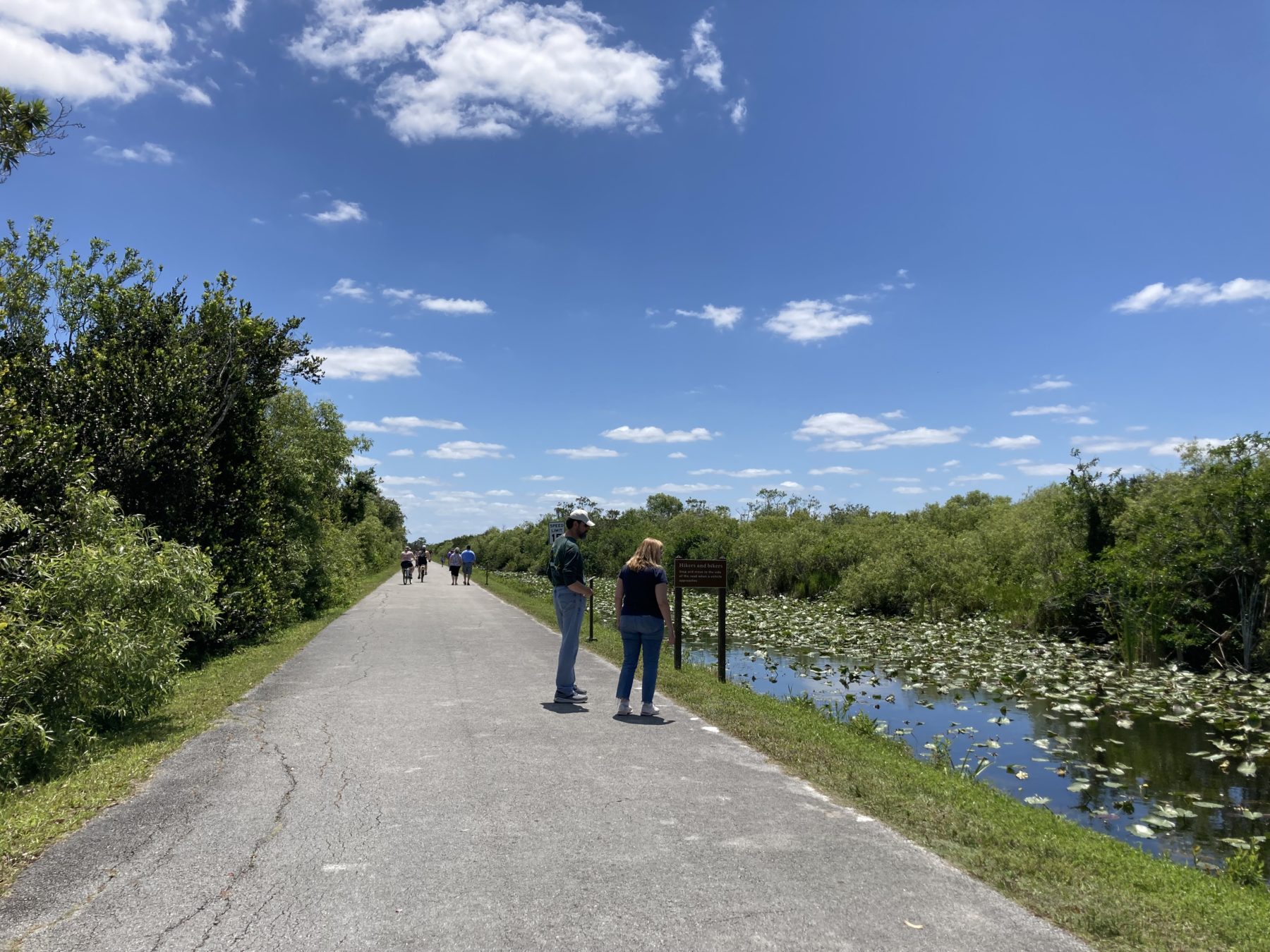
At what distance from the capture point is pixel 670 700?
920 cm

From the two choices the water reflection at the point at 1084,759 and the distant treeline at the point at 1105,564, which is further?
the distant treeline at the point at 1105,564

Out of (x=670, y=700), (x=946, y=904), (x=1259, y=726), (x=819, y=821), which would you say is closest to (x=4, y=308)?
(x=670, y=700)

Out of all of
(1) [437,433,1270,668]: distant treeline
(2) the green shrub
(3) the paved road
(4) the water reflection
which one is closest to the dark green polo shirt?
(3) the paved road

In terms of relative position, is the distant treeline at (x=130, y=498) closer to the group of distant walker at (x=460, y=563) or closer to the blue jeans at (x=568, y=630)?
the blue jeans at (x=568, y=630)

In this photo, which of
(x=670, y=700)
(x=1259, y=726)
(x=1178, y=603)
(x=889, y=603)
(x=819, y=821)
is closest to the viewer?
(x=819, y=821)

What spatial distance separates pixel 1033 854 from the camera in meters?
4.54

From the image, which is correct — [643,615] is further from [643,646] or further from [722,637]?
[722,637]

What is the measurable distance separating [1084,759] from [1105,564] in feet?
31.2

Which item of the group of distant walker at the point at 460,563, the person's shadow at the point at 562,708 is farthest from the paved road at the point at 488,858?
the group of distant walker at the point at 460,563

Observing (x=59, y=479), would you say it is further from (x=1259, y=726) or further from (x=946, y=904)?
(x=1259, y=726)

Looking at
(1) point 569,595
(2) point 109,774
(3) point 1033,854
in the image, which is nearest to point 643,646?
(1) point 569,595

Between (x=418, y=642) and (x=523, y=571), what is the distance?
51878 mm

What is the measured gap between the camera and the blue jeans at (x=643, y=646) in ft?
26.6

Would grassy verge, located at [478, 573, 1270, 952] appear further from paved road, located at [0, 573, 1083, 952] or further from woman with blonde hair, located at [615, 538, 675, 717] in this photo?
woman with blonde hair, located at [615, 538, 675, 717]
